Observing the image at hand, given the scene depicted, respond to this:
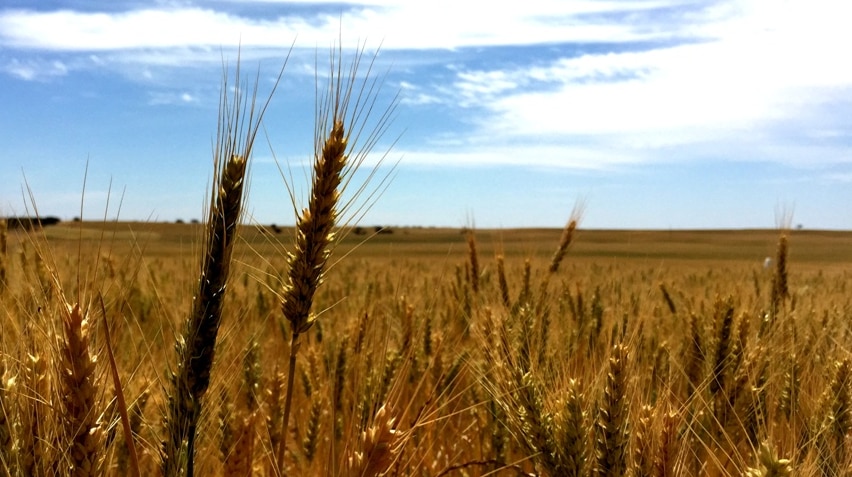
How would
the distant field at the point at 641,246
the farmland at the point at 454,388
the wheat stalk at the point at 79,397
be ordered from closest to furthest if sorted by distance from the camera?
the wheat stalk at the point at 79,397, the farmland at the point at 454,388, the distant field at the point at 641,246

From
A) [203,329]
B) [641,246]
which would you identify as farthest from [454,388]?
[641,246]

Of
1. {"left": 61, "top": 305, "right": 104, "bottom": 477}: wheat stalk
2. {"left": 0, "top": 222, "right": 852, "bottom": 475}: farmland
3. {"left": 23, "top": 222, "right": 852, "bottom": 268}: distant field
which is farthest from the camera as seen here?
{"left": 23, "top": 222, "right": 852, "bottom": 268}: distant field

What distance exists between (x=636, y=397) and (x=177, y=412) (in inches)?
53.2

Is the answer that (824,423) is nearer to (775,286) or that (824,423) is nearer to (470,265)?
(775,286)

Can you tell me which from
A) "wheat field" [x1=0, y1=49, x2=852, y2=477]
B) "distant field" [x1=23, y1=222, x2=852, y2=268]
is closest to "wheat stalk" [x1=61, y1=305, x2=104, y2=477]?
"wheat field" [x1=0, y1=49, x2=852, y2=477]

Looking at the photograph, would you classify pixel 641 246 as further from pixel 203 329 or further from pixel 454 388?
pixel 203 329

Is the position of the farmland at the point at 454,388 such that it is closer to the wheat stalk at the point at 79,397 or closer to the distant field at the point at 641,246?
the wheat stalk at the point at 79,397

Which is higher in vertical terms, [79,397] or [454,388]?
[79,397]

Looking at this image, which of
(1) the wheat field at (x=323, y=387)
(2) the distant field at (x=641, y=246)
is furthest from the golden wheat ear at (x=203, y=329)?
(2) the distant field at (x=641, y=246)

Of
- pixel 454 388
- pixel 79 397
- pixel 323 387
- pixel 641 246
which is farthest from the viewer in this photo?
pixel 641 246

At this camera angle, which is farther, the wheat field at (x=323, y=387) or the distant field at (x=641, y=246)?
the distant field at (x=641, y=246)

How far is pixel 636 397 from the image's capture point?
2033 mm

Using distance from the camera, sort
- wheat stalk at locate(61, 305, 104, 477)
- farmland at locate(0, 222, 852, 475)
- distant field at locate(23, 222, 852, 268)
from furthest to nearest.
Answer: distant field at locate(23, 222, 852, 268), farmland at locate(0, 222, 852, 475), wheat stalk at locate(61, 305, 104, 477)

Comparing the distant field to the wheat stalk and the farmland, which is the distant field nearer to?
the farmland
